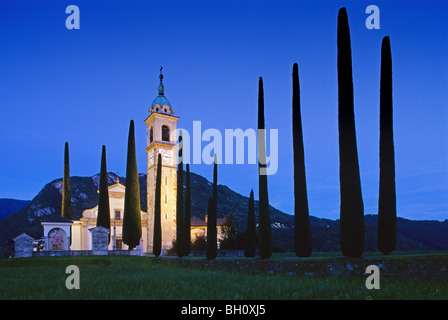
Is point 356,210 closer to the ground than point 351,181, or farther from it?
closer to the ground

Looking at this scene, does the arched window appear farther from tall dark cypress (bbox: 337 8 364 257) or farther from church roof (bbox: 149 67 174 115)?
tall dark cypress (bbox: 337 8 364 257)

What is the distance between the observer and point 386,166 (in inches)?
579

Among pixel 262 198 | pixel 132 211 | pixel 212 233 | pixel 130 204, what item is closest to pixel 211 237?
pixel 212 233

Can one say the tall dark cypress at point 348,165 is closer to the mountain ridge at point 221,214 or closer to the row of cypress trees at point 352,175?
the row of cypress trees at point 352,175

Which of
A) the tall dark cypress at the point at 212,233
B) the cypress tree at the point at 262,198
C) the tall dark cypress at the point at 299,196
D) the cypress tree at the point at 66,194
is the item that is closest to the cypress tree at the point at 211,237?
the tall dark cypress at the point at 212,233

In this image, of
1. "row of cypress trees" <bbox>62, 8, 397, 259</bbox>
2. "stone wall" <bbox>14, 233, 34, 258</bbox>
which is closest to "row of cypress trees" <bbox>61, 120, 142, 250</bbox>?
"stone wall" <bbox>14, 233, 34, 258</bbox>

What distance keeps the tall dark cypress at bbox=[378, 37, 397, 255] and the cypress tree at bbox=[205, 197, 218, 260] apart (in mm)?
12747

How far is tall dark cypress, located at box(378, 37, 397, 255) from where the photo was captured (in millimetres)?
14211

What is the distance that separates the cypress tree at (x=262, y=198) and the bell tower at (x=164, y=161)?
28596mm
